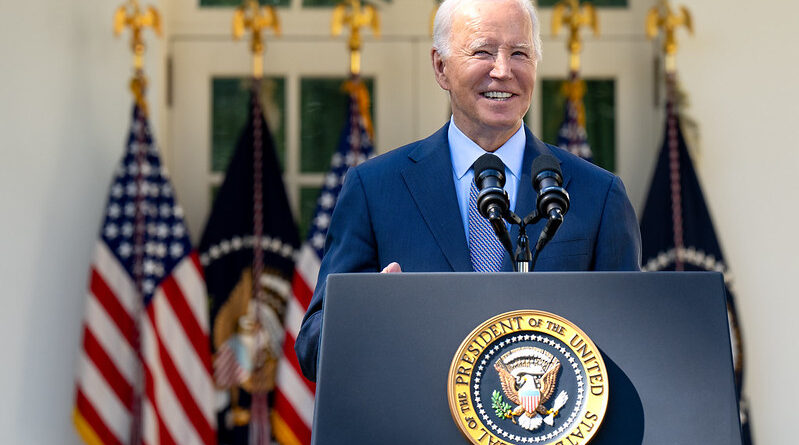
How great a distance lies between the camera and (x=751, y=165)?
4262 mm

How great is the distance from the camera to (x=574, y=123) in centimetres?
421

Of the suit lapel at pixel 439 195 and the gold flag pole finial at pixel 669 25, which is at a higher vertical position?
the gold flag pole finial at pixel 669 25

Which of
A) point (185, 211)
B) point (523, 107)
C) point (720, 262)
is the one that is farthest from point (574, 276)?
point (185, 211)

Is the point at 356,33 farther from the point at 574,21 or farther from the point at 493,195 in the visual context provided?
the point at 493,195

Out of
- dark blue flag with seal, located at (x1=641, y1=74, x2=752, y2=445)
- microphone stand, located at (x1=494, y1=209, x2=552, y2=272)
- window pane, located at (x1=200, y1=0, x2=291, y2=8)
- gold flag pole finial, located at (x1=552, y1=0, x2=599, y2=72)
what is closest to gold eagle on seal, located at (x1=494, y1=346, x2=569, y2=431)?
microphone stand, located at (x1=494, y1=209, x2=552, y2=272)

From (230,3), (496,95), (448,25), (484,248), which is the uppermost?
(230,3)

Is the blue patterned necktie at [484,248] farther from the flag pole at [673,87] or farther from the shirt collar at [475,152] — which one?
the flag pole at [673,87]

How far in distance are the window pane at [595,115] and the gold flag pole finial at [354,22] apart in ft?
2.41

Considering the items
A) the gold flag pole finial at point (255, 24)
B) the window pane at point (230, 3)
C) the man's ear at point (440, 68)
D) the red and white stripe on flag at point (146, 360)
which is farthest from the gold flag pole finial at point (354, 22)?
the man's ear at point (440, 68)

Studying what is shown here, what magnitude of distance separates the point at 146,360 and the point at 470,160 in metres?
2.51

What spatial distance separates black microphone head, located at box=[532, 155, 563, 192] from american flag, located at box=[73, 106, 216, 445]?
2.79 meters

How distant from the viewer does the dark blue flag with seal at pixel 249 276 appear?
417 centimetres

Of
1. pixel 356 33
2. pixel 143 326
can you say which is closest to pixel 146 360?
pixel 143 326

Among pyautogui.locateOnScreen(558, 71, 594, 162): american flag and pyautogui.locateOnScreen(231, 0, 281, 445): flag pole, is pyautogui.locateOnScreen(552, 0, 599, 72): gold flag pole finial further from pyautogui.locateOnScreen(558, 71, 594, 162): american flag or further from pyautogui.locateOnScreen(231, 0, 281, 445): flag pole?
pyautogui.locateOnScreen(231, 0, 281, 445): flag pole
